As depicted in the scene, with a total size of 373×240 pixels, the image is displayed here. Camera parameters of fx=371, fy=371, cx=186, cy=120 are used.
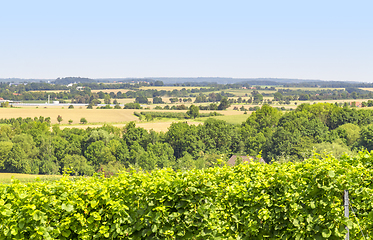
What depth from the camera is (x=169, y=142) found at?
104 meters

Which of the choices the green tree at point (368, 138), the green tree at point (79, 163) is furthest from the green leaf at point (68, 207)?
the green tree at point (79, 163)

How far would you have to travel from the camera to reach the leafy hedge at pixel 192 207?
6613 millimetres

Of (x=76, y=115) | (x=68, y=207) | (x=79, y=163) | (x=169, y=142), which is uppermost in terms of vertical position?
Answer: (x=68, y=207)

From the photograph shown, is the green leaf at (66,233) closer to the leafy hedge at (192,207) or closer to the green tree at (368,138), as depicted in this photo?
the leafy hedge at (192,207)

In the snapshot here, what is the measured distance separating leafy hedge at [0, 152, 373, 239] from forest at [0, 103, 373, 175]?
2903 inches

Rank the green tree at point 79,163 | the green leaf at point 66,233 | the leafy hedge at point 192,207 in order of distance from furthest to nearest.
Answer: the green tree at point 79,163 → the green leaf at point 66,233 → the leafy hedge at point 192,207

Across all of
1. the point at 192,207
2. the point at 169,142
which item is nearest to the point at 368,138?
the point at 169,142

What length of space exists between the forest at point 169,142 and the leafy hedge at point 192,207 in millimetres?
73738

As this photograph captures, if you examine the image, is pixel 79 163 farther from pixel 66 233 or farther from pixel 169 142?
pixel 66 233

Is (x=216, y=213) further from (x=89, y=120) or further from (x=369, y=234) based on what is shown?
(x=89, y=120)

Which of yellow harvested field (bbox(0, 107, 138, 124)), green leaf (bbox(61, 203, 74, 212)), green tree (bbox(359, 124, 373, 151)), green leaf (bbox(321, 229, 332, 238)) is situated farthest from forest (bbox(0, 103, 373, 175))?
green leaf (bbox(321, 229, 332, 238))

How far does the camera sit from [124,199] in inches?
277

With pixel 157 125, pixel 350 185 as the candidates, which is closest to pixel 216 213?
pixel 350 185

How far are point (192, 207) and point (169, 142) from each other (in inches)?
3814
